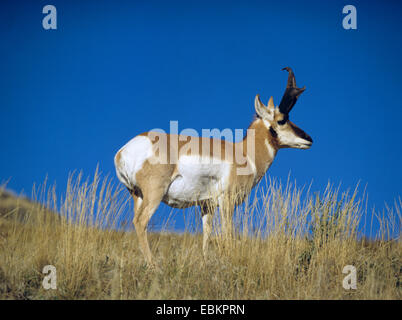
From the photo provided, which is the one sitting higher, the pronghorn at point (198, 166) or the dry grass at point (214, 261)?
the pronghorn at point (198, 166)

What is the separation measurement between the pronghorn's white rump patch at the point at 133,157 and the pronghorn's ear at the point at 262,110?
8.51 ft

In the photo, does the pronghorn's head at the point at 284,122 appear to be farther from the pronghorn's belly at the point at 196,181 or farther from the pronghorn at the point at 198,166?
the pronghorn's belly at the point at 196,181

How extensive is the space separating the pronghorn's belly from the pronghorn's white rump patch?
2.10ft

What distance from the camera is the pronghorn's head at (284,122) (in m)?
8.00

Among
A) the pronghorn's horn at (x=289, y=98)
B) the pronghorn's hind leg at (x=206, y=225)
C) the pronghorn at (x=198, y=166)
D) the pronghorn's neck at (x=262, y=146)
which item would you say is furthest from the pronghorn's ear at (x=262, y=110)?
the pronghorn's hind leg at (x=206, y=225)

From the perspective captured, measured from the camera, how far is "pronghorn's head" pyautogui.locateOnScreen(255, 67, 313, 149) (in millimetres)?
7996

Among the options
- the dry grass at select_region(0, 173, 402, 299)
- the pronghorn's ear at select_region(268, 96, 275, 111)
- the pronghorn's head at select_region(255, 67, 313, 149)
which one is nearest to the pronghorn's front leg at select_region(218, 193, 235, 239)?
the dry grass at select_region(0, 173, 402, 299)

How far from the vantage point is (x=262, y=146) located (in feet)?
26.2

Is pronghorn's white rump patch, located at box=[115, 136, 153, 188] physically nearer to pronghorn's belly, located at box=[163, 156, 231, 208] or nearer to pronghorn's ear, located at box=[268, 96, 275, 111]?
pronghorn's belly, located at box=[163, 156, 231, 208]

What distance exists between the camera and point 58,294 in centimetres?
488

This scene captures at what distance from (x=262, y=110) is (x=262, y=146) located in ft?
2.55

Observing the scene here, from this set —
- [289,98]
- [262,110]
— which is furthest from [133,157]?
[289,98]
